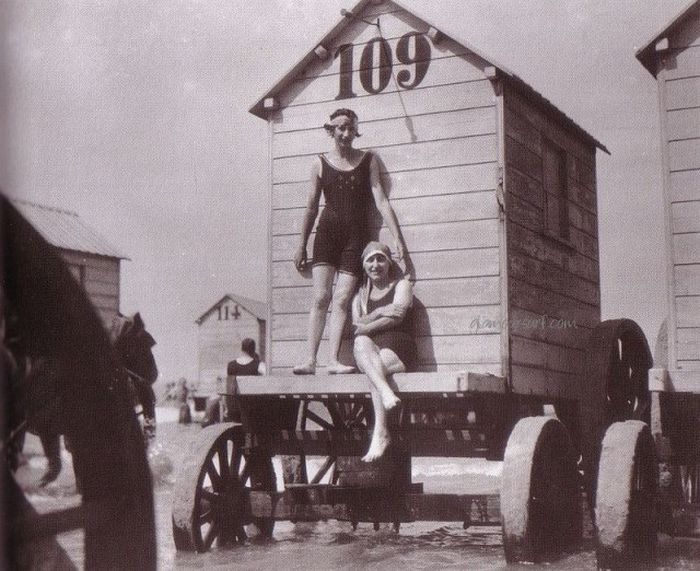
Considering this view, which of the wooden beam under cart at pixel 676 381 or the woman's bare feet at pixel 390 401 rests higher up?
the wooden beam under cart at pixel 676 381

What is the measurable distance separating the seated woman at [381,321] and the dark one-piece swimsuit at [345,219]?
0.82 feet

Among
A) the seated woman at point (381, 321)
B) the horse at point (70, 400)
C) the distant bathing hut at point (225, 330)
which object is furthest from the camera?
the distant bathing hut at point (225, 330)

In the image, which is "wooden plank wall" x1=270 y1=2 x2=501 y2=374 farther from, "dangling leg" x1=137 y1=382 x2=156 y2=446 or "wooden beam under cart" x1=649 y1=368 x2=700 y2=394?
"dangling leg" x1=137 y1=382 x2=156 y2=446

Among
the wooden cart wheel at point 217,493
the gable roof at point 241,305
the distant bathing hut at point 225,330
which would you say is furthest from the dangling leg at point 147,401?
the gable roof at point 241,305

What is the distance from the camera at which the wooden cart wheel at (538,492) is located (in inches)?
230

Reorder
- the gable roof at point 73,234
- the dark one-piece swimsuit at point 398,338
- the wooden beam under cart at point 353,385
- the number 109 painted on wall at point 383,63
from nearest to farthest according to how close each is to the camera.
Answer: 1. the wooden beam under cart at point 353,385
2. the dark one-piece swimsuit at point 398,338
3. the number 109 painted on wall at point 383,63
4. the gable roof at point 73,234

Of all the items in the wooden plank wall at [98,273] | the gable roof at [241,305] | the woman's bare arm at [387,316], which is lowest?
the woman's bare arm at [387,316]

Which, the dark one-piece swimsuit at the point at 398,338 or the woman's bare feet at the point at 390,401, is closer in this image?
the woman's bare feet at the point at 390,401

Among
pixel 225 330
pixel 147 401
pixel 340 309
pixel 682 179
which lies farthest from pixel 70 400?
pixel 225 330

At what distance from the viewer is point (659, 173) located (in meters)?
7.34

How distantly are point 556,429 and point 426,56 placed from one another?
3035 millimetres

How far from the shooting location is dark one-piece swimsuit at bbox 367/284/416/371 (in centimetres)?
704

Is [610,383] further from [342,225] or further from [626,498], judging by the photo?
[626,498]

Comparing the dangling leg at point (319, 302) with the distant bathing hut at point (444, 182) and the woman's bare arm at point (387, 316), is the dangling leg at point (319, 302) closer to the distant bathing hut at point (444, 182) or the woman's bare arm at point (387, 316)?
the distant bathing hut at point (444, 182)
